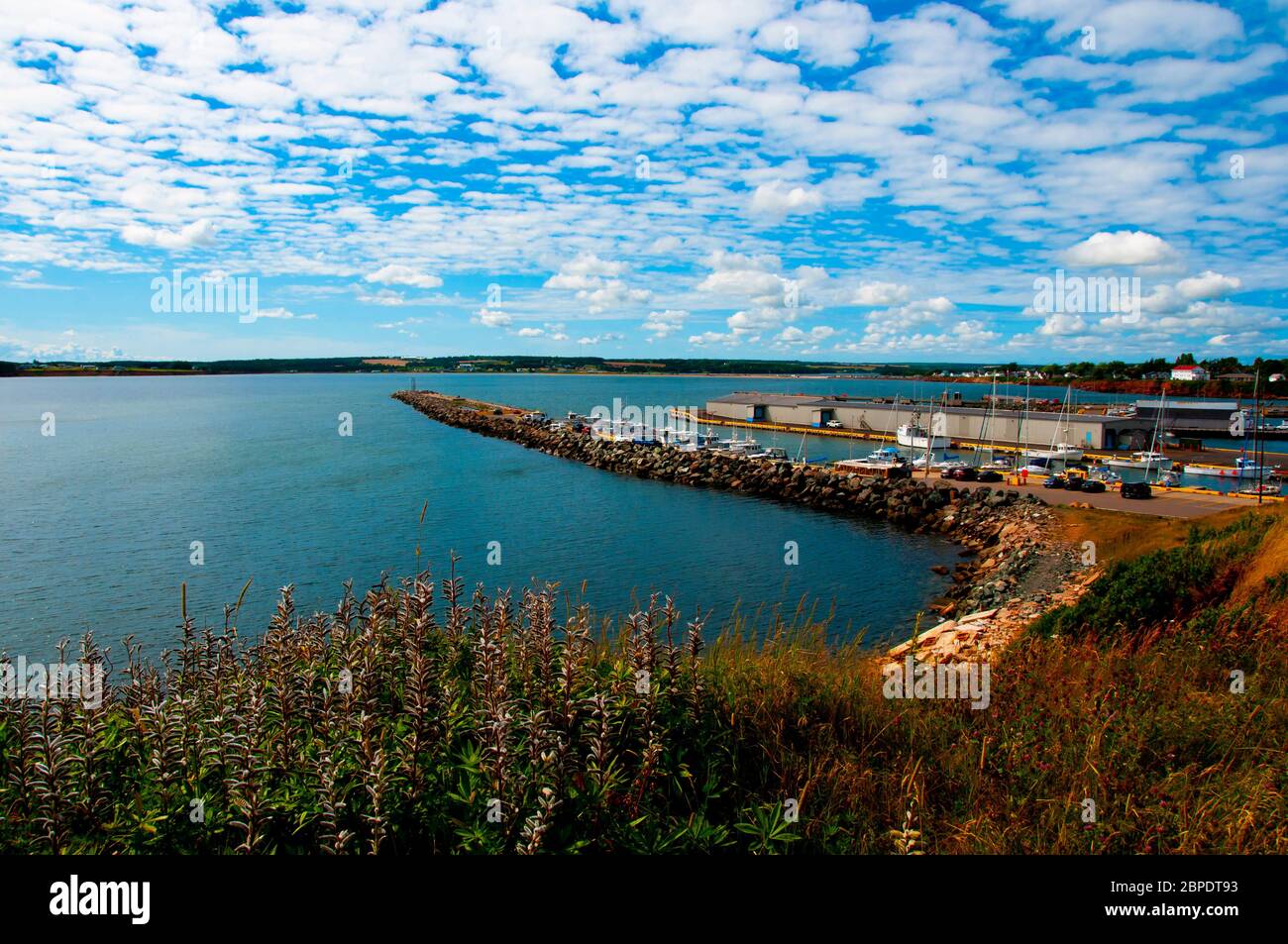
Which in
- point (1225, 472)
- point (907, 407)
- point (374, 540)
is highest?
point (907, 407)

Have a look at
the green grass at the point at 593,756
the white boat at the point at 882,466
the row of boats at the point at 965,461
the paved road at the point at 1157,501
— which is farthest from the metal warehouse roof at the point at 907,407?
the green grass at the point at 593,756

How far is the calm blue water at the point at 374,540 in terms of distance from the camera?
26641mm

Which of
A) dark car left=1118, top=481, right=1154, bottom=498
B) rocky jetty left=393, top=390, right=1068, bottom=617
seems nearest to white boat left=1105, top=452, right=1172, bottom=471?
dark car left=1118, top=481, right=1154, bottom=498

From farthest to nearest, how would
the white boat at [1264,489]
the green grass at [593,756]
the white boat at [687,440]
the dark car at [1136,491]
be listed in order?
the white boat at [687,440] → the white boat at [1264,489] → the dark car at [1136,491] → the green grass at [593,756]

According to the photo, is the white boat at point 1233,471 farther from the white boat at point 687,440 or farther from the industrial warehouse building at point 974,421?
the white boat at point 687,440

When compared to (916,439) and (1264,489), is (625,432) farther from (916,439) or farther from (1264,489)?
(1264,489)

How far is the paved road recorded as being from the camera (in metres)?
37.5

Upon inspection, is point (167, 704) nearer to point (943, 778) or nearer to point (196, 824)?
point (196, 824)

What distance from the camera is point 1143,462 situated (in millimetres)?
59312

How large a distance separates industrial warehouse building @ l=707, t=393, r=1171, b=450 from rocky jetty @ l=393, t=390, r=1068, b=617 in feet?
38.5

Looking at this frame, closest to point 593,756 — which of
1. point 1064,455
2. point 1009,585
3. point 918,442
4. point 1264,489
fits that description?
point 1009,585

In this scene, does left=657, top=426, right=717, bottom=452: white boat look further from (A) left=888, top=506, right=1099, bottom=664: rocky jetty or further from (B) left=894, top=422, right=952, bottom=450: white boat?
(A) left=888, top=506, right=1099, bottom=664: rocky jetty

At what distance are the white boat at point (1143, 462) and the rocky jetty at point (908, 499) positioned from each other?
719 inches

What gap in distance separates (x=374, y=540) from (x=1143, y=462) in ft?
191
